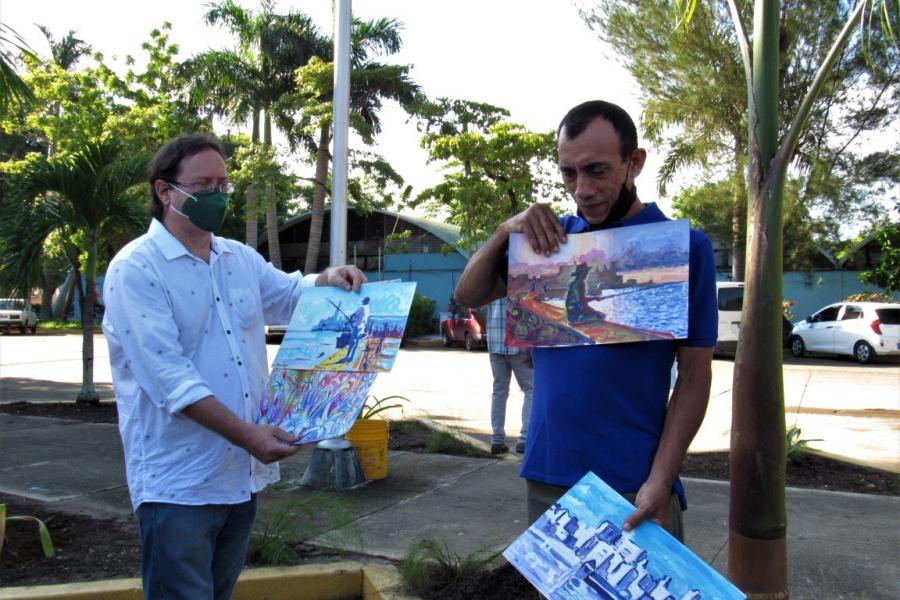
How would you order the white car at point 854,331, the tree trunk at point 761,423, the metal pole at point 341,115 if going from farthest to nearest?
the white car at point 854,331, the metal pole at point 341,115, the tree trunk at point 761,423

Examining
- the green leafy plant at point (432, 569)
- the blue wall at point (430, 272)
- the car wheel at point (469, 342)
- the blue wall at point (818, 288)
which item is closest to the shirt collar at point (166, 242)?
the green leafy plant at point (432, 569)

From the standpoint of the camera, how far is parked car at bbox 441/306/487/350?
947 inches

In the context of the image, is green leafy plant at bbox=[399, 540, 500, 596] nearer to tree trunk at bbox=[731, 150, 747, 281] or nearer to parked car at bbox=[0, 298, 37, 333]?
tree trunk at bbox=[731, 150, 747, 281]

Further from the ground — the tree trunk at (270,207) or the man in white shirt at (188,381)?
the tree trunk at (270,207)

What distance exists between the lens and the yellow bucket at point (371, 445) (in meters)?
6.47

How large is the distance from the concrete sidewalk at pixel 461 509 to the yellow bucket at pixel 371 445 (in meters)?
0.14

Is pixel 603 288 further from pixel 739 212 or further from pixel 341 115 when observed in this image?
pixel 739 212

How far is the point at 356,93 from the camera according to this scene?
29234 mm

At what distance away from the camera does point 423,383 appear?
15.4m

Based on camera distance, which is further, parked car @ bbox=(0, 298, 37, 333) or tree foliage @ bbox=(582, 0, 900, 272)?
parked car @ bbox=(0, 298, 37, 333)

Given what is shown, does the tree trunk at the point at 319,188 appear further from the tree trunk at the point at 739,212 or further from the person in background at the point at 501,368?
the person in background at the point at 501,368

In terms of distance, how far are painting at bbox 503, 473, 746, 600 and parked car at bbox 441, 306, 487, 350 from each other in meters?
21.0

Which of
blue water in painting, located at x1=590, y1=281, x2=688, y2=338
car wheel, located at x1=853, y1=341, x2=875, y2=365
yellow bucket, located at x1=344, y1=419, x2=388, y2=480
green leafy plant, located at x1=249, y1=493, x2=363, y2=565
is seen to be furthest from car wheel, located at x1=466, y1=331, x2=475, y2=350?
blue water in painting, located at x1=590, y1=281, x2=688, y2=338

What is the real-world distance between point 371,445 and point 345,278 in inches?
160
